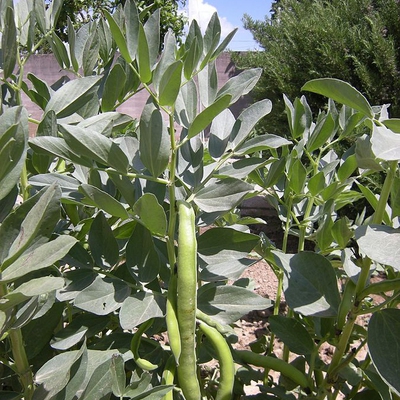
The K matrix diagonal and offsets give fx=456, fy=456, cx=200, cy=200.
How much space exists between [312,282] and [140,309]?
0.22 m

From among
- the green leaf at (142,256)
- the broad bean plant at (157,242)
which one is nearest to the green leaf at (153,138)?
the broad bean plant at (157,242)

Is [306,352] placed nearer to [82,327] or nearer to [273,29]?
[82,327]

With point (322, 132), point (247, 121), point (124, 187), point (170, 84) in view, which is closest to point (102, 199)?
point (124, 187)

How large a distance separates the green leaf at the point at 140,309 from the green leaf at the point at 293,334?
0.66ft

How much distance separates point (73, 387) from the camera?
1.64ft

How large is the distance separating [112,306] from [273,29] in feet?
15.7

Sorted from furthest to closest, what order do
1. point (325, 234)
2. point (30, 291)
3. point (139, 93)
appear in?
point (139, 93)
point (325, 234)
point (30, 291)

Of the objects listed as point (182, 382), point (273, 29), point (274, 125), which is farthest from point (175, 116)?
point (273, 29)

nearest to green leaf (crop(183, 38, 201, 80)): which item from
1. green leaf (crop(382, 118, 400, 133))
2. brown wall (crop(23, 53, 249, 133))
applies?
green leaf (crop(382, 118, 400, 133))

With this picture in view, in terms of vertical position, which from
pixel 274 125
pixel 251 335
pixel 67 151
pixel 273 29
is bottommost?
pixel 251 335

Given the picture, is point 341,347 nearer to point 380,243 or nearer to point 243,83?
point 380,243

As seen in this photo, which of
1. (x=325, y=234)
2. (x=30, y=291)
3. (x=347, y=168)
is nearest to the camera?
(x=30, y=291)

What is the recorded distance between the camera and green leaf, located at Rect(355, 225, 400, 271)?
442mm

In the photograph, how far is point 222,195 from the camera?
566 mm
